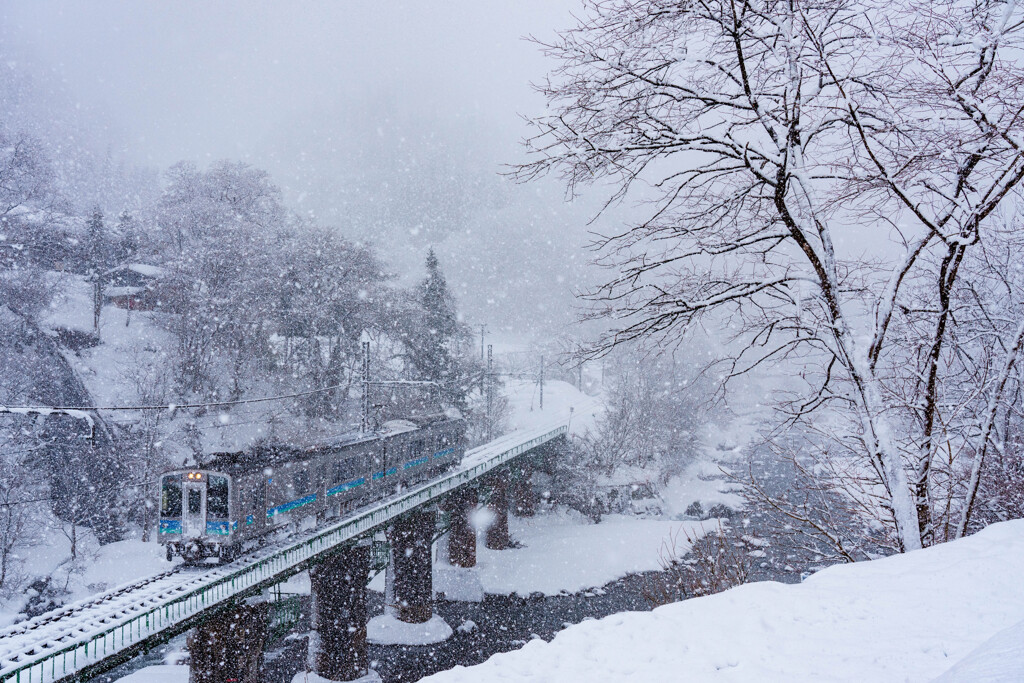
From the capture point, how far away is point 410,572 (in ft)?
79.7

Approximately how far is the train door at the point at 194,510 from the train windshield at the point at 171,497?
0.46 m

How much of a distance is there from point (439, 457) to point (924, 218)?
84.2 ft

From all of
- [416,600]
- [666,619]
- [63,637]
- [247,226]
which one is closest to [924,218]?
[666,619]

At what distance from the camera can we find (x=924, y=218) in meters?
4.51

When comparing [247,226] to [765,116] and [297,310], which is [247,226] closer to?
[297,310]

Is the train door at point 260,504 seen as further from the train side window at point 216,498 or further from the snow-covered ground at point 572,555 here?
the snow-covered ground at point 572,555

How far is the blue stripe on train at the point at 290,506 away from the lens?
55.2 ft

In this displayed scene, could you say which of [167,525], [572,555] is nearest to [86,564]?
[167,525]

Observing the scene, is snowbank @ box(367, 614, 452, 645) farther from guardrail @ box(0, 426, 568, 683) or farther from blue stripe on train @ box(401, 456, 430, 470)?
blue stripe on train @ box(401, 456, 430, 470)

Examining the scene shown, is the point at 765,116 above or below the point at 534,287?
below

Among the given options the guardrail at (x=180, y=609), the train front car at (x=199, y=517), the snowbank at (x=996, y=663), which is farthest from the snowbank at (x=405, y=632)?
the snowbank at (x=996, y=663)

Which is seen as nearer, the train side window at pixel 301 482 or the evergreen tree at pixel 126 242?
the train side window at pixel 301 482

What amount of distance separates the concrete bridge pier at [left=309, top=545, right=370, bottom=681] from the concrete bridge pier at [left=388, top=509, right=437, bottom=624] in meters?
3.93

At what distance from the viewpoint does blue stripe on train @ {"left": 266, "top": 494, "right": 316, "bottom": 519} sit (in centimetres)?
1683
